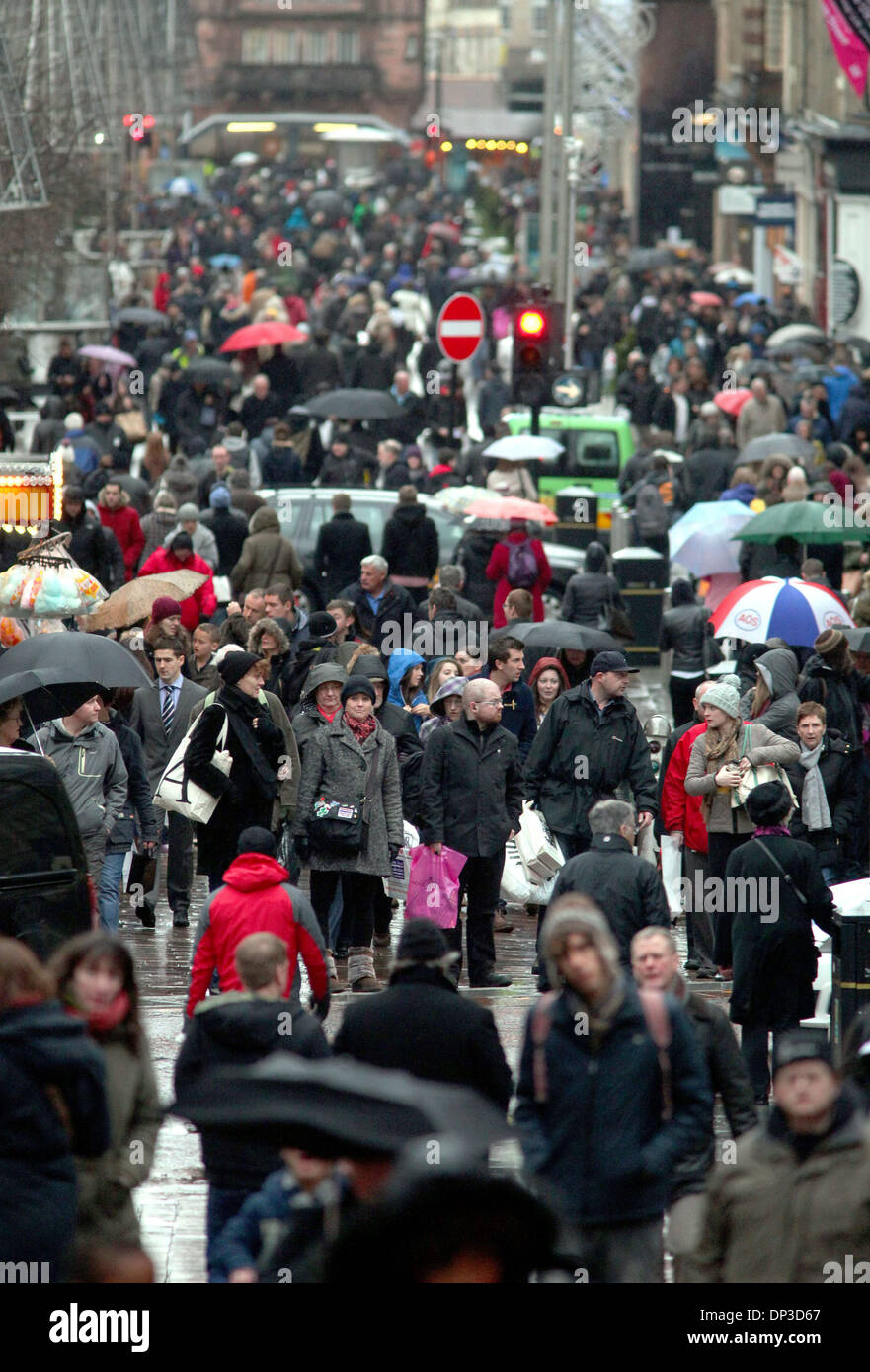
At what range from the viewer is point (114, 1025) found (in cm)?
711

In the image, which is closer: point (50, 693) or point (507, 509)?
point (50, 693)

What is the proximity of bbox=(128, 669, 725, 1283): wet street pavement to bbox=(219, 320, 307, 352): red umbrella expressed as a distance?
17365 mm

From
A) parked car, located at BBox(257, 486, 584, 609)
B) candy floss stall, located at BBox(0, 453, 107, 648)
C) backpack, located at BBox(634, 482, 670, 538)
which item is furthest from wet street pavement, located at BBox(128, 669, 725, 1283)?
backpack, located at BBox(634, 482, 670, 538)

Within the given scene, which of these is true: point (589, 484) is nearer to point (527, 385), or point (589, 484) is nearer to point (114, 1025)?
point (527, 385)

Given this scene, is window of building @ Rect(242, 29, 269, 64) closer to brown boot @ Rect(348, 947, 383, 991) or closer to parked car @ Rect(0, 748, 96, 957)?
brown boot @ Rect(348, 947, 383, 991)

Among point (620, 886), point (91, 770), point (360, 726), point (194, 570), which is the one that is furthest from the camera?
point (194, 570)

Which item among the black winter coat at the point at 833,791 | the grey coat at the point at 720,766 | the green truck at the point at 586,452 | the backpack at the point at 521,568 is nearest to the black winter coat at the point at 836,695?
the black winter coat at the point at 833,791

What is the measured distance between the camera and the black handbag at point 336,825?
12.2 meters

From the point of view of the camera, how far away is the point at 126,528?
795 inches

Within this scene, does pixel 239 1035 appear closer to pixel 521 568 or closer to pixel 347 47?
pixel 521 568

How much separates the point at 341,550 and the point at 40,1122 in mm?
13894

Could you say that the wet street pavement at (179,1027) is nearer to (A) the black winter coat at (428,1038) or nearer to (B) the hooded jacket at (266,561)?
(A) the black winter coat at (428,1038)

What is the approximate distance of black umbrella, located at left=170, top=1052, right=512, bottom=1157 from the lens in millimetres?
4680

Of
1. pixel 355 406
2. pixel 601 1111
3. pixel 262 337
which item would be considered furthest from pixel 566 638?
pixel 262 337
